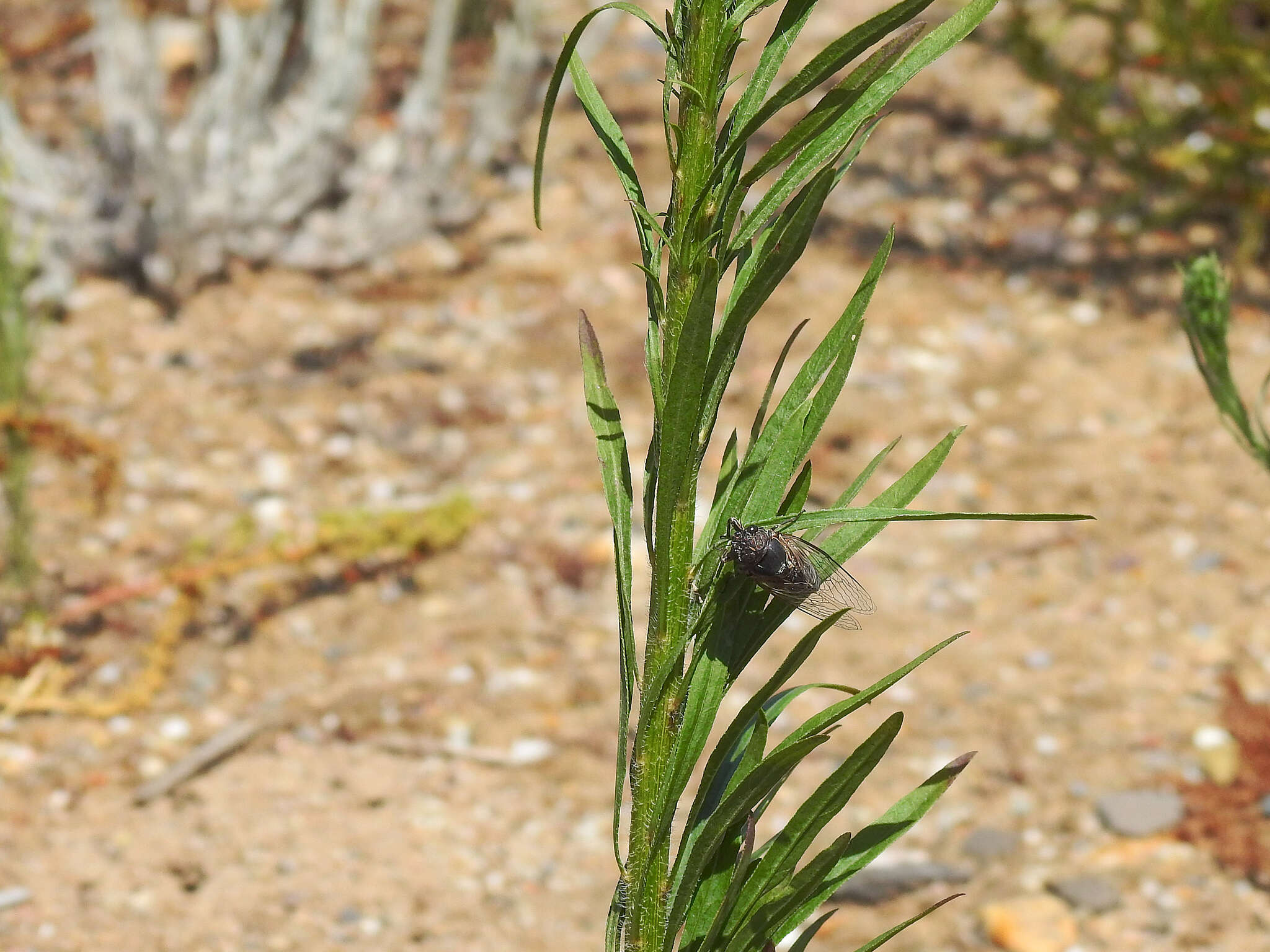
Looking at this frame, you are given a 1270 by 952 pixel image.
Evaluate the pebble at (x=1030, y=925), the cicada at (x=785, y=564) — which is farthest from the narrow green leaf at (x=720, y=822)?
the pebble at (x=1030, y=925)

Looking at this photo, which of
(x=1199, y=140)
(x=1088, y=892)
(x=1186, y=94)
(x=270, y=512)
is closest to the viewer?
(x=1088, y=892)

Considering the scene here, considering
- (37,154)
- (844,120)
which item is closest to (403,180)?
(37,154)

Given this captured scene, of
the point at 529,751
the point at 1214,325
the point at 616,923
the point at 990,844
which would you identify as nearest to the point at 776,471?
the point at 616,923

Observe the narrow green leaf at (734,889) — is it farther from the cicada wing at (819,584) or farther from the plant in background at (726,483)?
the cicada wing at (819,584)

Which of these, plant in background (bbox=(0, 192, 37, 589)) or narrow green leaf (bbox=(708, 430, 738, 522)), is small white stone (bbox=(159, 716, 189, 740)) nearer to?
plant in background (bbox=(0, 192, 37, 589))

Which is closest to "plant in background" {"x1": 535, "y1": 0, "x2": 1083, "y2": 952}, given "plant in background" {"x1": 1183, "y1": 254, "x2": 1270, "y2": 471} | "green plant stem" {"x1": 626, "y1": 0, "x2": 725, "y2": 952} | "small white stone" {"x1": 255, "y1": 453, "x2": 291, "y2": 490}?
"green plant stem" {"x1": 626, "y1": 0, "x2": 725, "y2": 952}

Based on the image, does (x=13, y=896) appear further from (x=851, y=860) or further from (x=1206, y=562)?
(x=1206, y=562)
